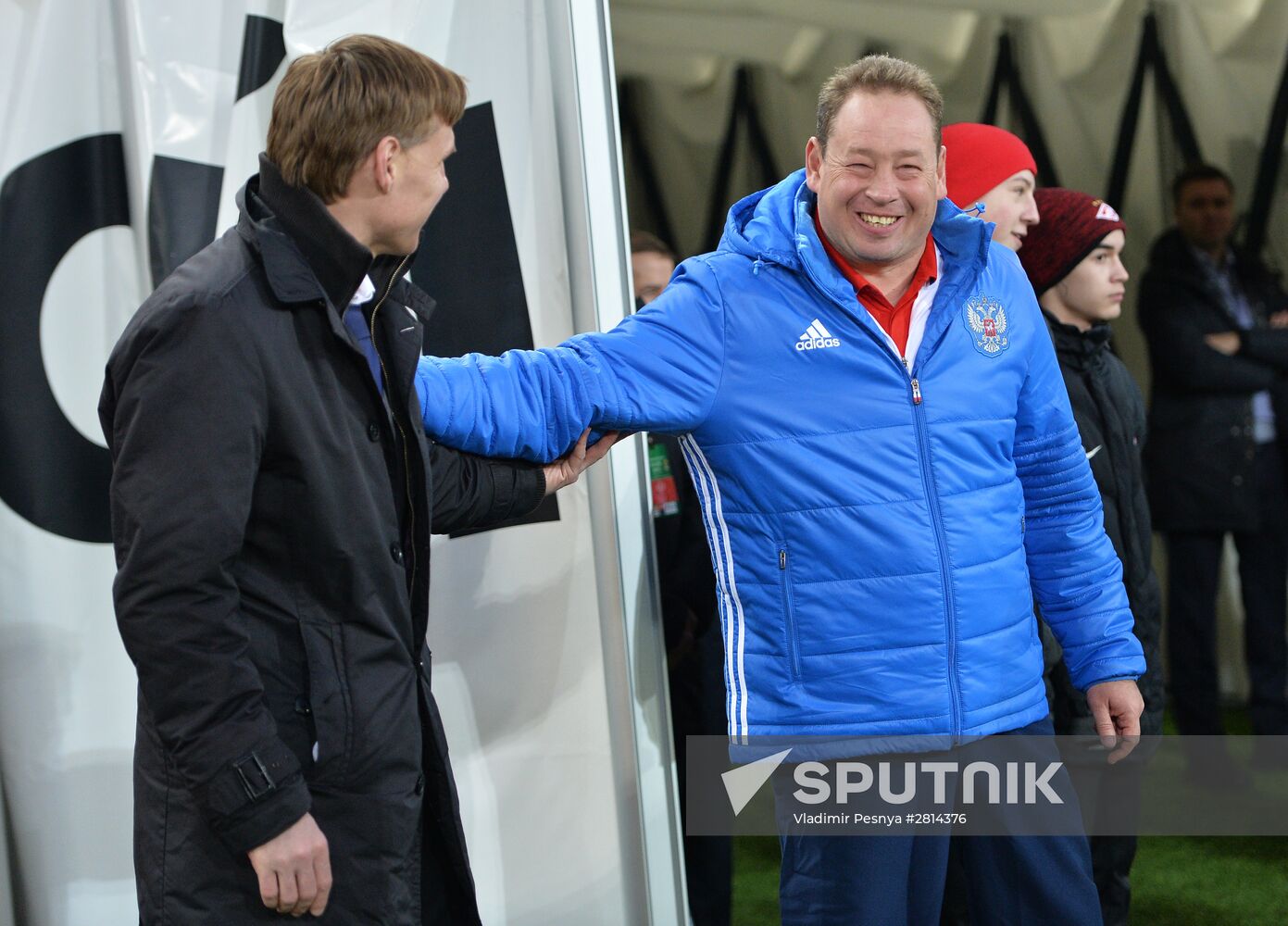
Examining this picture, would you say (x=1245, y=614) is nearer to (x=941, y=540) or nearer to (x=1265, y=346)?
(x=1265, y=346)

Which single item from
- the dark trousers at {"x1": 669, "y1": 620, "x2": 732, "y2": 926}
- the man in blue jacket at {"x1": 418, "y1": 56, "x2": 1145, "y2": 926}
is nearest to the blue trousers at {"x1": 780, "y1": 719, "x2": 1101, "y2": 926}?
the man in blue jacket at {"x1": 418, "y1": 56, "x2": 1145, "y2": 926}

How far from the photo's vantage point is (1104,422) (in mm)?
2590

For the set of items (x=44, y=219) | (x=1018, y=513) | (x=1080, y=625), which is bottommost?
(x=1080, y=625)

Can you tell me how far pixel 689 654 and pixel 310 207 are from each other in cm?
173

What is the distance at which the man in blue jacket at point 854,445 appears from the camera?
1.80 metres

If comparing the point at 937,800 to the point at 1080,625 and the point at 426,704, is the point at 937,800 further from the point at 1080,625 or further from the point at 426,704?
the point at 426,704

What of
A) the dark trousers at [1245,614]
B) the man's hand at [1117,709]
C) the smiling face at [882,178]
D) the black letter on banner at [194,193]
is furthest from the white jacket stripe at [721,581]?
the dark trousers at [1245,614]

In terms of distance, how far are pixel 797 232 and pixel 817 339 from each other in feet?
0.55

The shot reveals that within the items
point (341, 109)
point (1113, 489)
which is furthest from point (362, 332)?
point (1113, 489)

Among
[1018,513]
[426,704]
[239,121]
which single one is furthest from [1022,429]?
[239,121]

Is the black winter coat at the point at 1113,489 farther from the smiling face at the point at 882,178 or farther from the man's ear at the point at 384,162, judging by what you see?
the man's ear at the point at 384,162

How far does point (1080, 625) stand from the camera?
2.06 m

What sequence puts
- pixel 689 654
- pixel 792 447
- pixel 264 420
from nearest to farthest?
pixel 264 420, pixel 792 447, pixel 689 654

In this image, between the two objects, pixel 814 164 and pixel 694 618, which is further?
pixel 694 618
